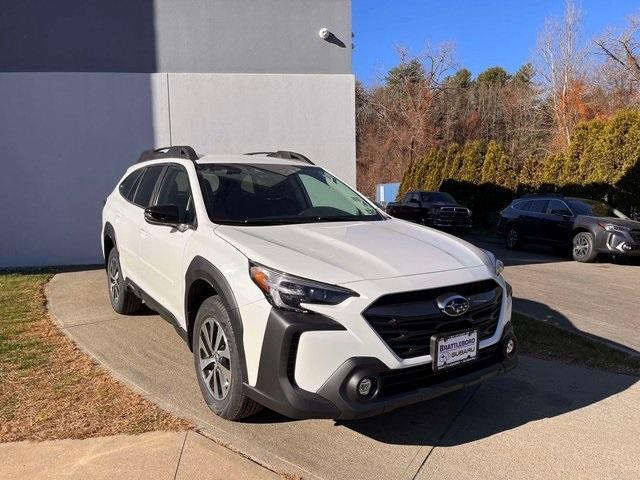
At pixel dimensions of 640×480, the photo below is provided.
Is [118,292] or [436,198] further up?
[118,292]

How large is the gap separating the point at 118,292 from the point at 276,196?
2.81m

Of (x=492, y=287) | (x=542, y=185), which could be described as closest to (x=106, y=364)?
(x=492, y=287)

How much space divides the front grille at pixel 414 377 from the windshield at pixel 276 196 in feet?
5.22

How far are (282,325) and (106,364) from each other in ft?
8.40

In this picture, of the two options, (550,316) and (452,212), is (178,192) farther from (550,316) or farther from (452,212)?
(452,212)

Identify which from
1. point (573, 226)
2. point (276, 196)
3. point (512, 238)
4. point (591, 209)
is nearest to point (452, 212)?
point (512, 238)

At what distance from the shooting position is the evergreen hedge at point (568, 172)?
17047mm

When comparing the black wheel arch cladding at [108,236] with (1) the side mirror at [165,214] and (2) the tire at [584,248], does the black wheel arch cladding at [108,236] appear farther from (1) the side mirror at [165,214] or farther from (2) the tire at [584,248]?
(2) the tire at [584,248]

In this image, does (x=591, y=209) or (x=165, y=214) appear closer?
(x=165, y=214)

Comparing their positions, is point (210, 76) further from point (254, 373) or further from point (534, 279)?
point (254, 373)

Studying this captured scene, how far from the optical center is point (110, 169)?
10859mm

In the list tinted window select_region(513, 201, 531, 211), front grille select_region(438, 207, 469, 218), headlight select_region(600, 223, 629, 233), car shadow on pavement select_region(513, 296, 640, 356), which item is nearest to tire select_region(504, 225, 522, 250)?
tinted window select_region(513, 201, 531, 211)

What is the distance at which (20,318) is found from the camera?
6453mm

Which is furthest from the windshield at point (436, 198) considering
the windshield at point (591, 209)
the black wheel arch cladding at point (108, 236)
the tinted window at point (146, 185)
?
the tinted window at point (146, 185)
